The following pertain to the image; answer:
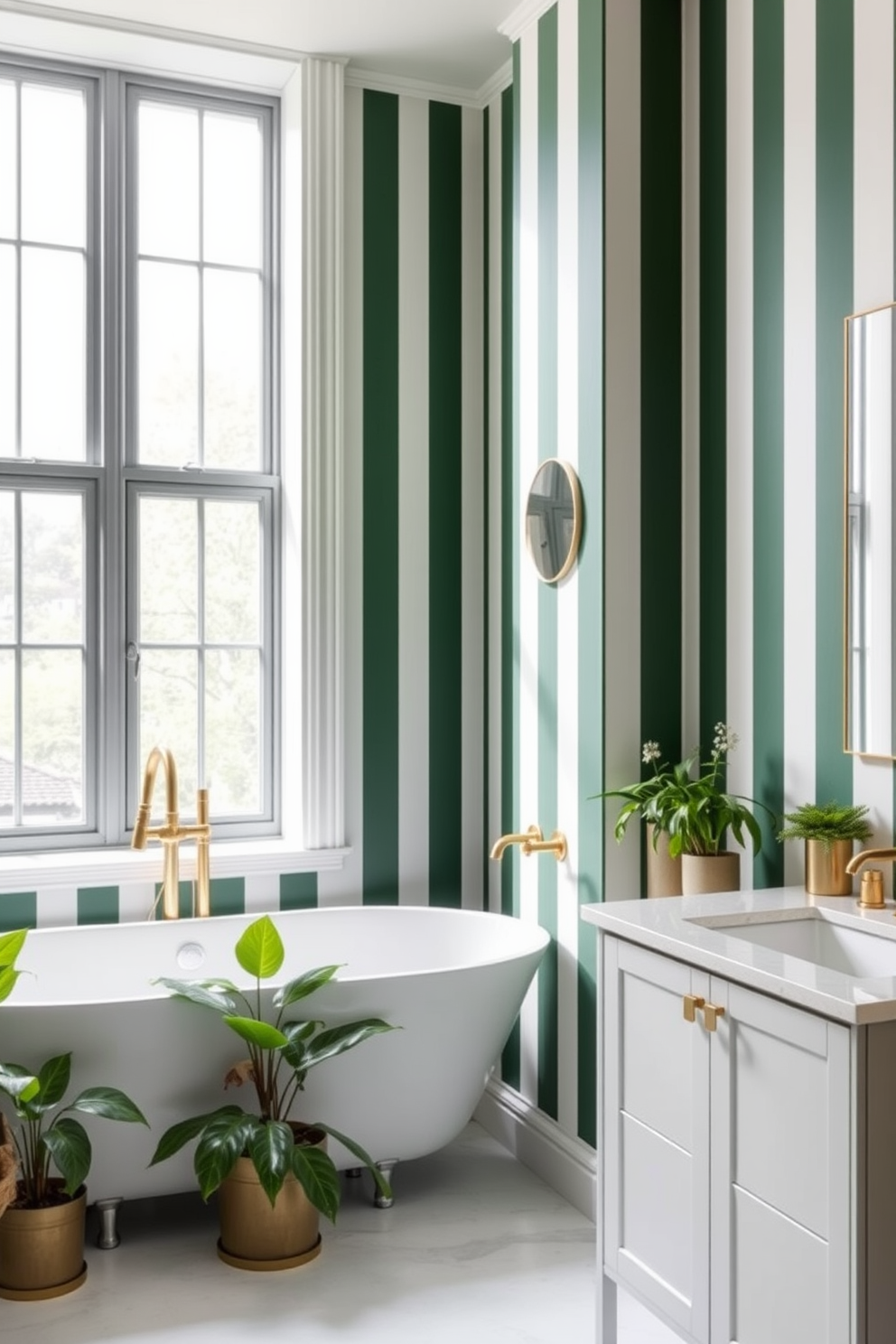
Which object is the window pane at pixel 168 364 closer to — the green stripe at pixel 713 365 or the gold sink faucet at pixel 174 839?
the gold sink faucet at pixel 174 839

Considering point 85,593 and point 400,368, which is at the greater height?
point 400,368

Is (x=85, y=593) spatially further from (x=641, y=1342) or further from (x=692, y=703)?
(x=641, y=1342)

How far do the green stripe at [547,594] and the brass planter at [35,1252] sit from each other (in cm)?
119

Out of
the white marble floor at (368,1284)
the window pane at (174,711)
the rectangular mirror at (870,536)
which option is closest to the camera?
the rectangular mirror at (870,536)

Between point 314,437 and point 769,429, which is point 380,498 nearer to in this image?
point 314,437

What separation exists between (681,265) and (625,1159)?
1958 mm

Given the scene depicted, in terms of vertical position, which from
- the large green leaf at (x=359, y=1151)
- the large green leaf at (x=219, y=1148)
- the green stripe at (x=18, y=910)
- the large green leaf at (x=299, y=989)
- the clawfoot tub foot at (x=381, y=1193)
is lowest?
the clawfoot tub foot at (x=381, y=1193)

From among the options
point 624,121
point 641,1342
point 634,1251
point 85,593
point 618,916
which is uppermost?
point 624,121

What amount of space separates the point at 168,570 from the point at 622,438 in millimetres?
1373

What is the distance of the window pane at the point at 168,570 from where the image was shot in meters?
3.49

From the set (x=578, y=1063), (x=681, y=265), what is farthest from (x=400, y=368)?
(x=578, y=1063)

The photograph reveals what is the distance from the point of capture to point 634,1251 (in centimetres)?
216

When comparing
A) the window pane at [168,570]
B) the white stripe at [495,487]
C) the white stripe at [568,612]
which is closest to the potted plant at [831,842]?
the white stripe at [568,612]

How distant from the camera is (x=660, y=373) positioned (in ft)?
9.48
